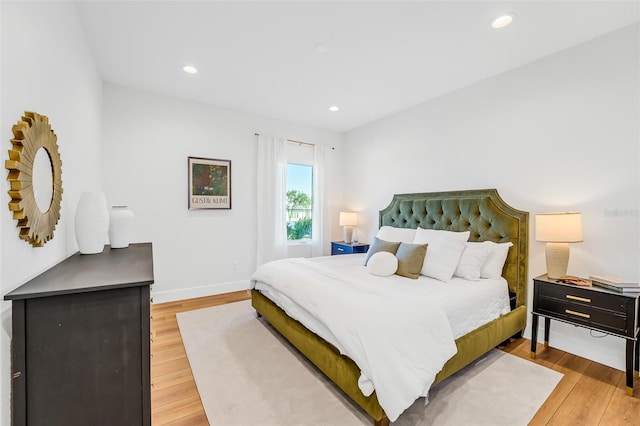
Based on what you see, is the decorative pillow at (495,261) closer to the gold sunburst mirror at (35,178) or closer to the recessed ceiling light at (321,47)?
the recessed ceiling light at (321,47)

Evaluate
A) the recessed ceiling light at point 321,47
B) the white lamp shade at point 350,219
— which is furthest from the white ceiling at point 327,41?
the white lamp shade at point 350,219

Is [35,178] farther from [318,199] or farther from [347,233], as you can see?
[347,233]

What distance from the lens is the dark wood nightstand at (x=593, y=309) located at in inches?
75.9

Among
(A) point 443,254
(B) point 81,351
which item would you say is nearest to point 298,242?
(A) point 443,254

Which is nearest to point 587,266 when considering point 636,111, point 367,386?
point 636,111

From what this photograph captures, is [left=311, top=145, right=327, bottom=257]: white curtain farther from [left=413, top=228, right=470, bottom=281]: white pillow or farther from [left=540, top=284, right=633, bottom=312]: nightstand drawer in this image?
[left=540, top=284, right=633, bottom=312]: nightstand drawer

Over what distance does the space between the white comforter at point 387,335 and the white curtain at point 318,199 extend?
9.01 feet

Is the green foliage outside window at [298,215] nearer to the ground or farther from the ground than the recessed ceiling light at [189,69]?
nearer to the ground

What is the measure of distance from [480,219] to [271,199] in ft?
9.62

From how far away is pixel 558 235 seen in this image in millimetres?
2289

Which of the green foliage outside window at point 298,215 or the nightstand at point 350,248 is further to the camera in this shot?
the green foliage outside window at point 298,215

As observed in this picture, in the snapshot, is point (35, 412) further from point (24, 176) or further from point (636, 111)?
point (636, 111)

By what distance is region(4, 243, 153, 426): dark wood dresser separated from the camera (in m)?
0.95

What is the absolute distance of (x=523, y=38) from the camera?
2.36 m
